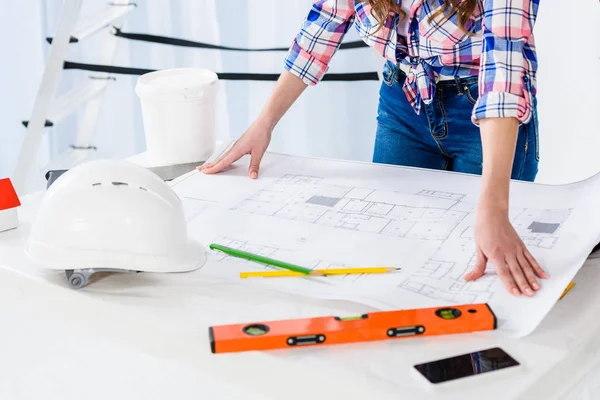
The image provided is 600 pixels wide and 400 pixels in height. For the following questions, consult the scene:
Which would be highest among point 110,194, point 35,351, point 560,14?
point 560,14

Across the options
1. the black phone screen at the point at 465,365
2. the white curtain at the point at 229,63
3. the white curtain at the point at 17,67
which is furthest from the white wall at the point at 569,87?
the white curtain at the point at 17,67

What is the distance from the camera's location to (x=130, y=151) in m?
2.22

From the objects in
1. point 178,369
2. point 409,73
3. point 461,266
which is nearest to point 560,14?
point 409,73

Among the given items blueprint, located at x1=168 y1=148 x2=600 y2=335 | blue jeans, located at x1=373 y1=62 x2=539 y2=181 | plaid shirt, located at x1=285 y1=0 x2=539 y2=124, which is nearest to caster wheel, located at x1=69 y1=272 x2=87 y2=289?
blueprint, located at x1=168 y1=148 x2=600 y2=335

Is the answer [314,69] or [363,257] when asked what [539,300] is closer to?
[363,257]

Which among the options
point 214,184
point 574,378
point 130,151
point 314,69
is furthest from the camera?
point 130,151

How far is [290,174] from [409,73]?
233 millimetres

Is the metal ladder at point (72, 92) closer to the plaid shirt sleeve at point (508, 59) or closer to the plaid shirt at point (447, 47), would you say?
the plaid shirt at point (447, 47)

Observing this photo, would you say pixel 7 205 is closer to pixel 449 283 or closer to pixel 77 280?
pixel 77 280

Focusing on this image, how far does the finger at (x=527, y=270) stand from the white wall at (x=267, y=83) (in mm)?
1045

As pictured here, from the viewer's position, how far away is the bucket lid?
3.51 ft

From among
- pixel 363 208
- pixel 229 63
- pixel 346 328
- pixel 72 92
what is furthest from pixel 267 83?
pixel 346 328

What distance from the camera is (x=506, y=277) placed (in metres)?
0.70

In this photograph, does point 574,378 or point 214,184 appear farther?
point 214,184
